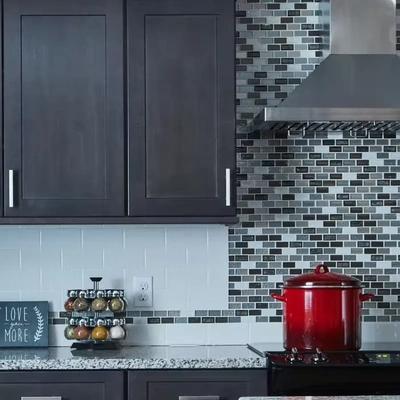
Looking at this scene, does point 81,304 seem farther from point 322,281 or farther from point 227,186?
point 322,281

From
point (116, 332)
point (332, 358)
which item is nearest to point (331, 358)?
point (332, 358)

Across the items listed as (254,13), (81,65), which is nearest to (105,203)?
(81,65)

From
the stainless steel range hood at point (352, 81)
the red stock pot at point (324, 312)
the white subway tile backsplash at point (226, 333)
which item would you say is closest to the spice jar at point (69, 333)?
the white subway tile backsplash at point (226, 333)

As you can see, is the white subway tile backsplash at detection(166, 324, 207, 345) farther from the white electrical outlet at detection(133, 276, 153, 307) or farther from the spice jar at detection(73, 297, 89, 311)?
the spice jar at detection(73, 297, 89, 311)

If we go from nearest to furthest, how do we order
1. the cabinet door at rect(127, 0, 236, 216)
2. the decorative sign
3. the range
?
the range → the cabinet door at rect(127, 0, 236, 216) → the decorative sign

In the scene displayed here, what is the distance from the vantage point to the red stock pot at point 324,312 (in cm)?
321

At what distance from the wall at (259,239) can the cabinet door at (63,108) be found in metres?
0.37

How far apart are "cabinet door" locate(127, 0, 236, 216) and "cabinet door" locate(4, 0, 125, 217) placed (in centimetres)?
7

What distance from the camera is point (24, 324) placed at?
3.54 m

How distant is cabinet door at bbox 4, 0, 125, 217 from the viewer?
3295 millimetres

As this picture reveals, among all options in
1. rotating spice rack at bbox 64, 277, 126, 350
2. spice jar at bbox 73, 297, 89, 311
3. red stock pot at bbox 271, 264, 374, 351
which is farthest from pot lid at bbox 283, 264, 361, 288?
spice jar at bbox 73, 297, 89, 311

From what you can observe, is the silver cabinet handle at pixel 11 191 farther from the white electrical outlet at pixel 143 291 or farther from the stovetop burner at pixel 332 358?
the stovetop burner at pixel 332 358

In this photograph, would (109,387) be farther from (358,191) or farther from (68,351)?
(358,191)

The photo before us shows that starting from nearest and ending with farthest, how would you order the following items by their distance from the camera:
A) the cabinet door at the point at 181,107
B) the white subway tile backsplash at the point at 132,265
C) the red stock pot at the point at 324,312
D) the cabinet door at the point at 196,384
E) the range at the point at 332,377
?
the range at the point at 332,377 → the cabinet door at the point at 196,384 → the red stock pot at the point at 324,312 → the cabinet door at the point at 181,107 → the white subway tile backsplash at the point at 132,265
